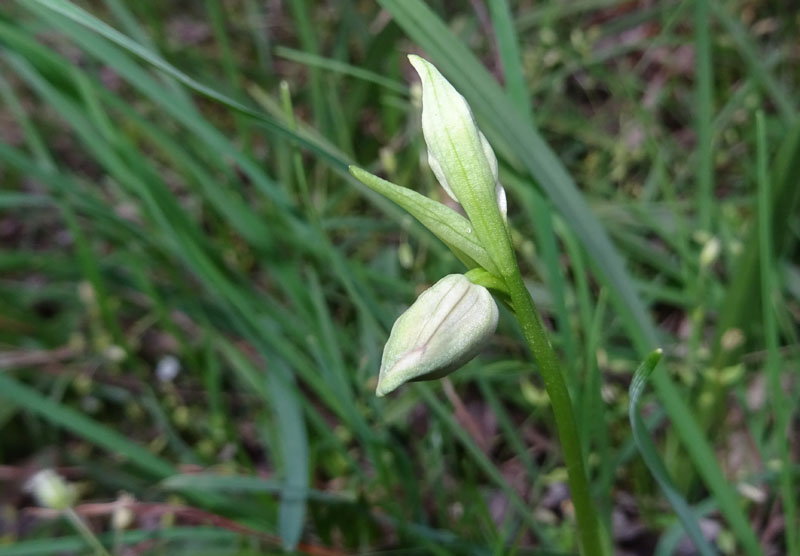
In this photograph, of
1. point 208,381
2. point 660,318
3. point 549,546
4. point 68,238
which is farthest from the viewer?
point 68,238

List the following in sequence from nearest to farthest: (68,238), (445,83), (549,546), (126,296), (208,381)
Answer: (445,83)
(549,546)
(208,381)
(126,296)
(68,238)

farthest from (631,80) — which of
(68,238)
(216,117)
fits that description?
(68,238)

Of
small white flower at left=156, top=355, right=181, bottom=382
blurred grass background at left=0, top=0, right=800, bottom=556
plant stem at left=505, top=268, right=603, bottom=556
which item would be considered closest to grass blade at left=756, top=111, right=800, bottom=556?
blurred grass background at left=0, top=0, right=800, bottom=556

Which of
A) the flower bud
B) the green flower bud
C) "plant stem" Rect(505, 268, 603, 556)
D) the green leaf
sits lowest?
"plant stem" Rect(505, 268, 603, 556)

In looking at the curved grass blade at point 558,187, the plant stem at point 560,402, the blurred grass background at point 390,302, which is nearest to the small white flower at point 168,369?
the blurred grass background at point 390,302

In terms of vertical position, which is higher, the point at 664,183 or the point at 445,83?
the point at 445,83

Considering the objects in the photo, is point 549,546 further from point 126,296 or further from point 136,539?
point 126,296

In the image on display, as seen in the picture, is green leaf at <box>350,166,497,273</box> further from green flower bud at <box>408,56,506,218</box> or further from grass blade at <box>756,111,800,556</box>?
grass blade at <box>756,111,800,556</box>

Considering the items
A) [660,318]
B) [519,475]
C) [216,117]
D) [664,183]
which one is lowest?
[519,475]
